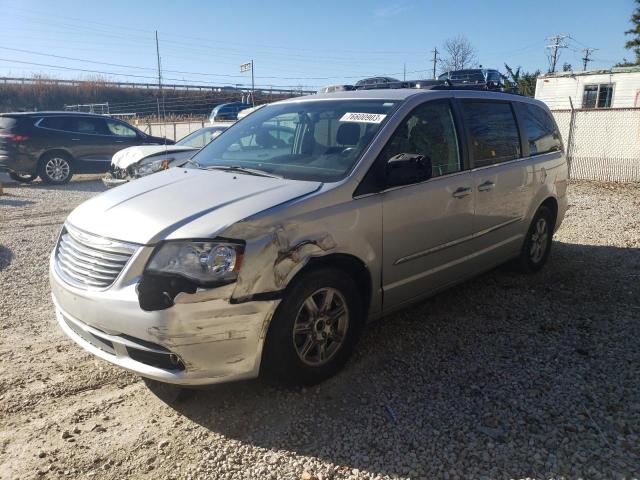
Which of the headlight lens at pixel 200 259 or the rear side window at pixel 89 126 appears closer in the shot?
the headlight lens at pixel 200 259

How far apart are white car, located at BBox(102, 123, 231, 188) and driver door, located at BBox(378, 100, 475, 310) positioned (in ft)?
18.2

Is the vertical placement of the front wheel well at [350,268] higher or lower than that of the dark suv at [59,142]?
lower

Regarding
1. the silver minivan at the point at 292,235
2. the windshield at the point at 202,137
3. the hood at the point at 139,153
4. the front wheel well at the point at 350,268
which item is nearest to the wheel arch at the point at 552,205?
the silver minivan at the point at 292,235

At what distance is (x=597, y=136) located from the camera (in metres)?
13.8

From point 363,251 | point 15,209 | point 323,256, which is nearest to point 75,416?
point 323,256

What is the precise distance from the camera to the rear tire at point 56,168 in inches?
510

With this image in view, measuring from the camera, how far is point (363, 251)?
334 centimetres

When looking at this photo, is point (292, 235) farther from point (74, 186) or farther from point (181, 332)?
point (74, 186)

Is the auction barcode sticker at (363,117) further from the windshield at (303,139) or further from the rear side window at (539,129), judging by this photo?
the rear side window at (539,129)

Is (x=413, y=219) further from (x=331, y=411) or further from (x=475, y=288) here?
(x=475, y=288)

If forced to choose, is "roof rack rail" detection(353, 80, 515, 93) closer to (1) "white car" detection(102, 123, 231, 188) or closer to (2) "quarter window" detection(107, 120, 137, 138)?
(1) "white car" detection(102, 123, 231, 188)

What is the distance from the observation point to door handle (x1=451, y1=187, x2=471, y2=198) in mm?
4043

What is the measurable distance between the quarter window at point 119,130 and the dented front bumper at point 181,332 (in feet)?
40.3

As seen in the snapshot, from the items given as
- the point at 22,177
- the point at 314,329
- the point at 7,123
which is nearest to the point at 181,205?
the point at 314,329
